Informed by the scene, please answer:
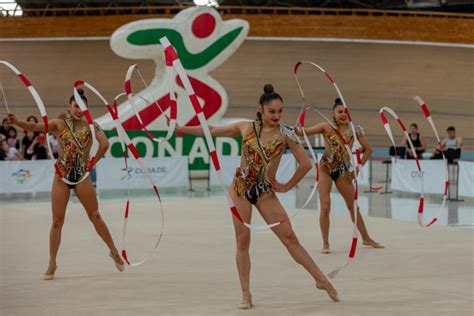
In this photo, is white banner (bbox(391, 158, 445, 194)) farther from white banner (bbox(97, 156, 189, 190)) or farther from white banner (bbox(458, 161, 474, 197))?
white banner (bbox(97, 156, 189, 190))

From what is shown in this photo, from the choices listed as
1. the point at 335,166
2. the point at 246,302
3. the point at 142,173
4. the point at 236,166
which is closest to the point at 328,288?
the point at 246,302

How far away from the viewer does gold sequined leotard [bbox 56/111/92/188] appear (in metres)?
9.28

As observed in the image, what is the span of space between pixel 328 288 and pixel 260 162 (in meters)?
1.25

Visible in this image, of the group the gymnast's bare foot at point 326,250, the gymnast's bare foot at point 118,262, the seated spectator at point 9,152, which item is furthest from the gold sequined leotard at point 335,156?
the seated spectator at point 9,152

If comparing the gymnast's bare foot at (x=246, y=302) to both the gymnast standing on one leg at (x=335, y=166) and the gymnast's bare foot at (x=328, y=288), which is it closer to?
the gymnast's bare foot at (x=328, y=288)

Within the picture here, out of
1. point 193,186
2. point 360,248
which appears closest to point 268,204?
point 360,248

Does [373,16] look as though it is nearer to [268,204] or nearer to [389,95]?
[389,95]

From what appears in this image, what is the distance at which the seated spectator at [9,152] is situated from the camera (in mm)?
20219

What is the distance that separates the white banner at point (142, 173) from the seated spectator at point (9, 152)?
1928 millimetres

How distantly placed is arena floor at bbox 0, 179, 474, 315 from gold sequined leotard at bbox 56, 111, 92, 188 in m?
1.10

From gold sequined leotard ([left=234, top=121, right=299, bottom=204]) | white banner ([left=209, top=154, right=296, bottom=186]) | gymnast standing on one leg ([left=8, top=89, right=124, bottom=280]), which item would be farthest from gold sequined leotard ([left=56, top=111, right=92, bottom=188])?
white banner ([left=209, top=154, right=296, bottom=186])

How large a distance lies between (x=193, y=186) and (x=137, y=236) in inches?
384

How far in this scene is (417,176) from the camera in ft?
64.6

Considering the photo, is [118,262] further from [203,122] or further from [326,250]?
[203,122]
